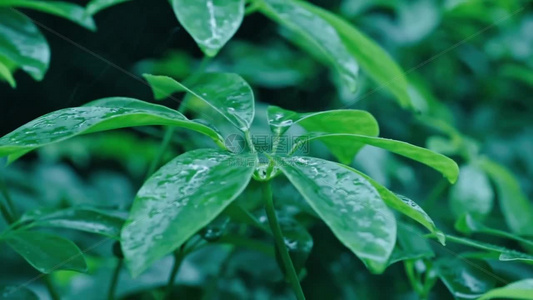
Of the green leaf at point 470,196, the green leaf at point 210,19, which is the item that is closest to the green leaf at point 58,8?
the green leaf at point 210,19

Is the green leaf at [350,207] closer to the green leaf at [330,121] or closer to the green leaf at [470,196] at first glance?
the green leaf at [330,121]

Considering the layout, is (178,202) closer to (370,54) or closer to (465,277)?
(465,277)

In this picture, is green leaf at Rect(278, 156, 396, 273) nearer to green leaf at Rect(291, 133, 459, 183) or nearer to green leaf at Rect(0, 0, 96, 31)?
green leaf at Rect(291, 133, 459, 183)

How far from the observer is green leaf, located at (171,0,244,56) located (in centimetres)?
42

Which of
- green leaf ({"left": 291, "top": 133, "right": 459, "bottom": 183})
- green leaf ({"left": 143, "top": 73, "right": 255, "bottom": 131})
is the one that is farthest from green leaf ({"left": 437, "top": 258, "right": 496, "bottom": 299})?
green leaf ({"left": 143, "top": 73, "right": 255, "bottom": 131})

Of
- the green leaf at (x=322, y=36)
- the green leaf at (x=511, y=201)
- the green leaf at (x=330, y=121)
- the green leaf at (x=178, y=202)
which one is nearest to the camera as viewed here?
the green leaf at (x=178, y=202)

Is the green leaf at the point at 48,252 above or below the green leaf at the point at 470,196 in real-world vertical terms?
above

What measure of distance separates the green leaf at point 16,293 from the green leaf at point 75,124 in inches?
7.6

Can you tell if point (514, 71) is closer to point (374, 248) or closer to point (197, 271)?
point (197, 271)

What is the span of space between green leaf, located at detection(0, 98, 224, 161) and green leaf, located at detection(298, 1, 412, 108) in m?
0.31

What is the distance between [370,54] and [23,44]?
41 centimetres

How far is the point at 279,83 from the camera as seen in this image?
1242 mm

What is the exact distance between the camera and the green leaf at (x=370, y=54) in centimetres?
61

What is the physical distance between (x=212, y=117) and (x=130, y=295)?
42 cm
